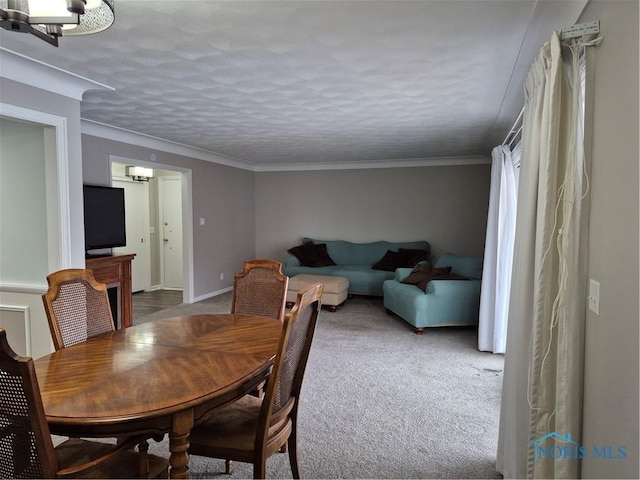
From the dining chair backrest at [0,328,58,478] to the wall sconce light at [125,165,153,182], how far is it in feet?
16.6

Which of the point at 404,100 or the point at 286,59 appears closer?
the point at 286,59

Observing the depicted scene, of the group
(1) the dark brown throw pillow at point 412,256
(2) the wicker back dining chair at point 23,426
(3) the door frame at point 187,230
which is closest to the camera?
(2) the wicker back dining chair at point 23,426

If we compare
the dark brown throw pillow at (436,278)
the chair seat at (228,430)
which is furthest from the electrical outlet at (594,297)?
the dark brown throw pillow at (436,278)

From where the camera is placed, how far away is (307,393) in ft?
9.95

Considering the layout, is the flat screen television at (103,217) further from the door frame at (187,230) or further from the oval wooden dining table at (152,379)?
the oval wooden dining table at (152,379)

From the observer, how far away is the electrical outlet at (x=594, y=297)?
143cm

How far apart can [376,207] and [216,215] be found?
2.80 m

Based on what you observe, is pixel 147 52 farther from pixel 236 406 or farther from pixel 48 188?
pixel 236 406

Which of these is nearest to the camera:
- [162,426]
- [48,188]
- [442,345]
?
[162,426]

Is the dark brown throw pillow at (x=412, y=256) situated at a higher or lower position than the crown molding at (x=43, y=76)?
lower

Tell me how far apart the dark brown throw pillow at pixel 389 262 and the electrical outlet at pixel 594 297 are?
4.99m

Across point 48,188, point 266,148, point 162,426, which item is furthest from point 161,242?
point 162,426

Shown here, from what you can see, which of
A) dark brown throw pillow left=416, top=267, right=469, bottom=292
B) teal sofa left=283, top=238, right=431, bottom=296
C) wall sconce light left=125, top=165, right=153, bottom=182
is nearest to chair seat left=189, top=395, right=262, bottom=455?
dark brown throw pillow left=416, top=267, right=469, bottom=292

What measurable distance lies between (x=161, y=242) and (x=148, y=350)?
18.8 feet
